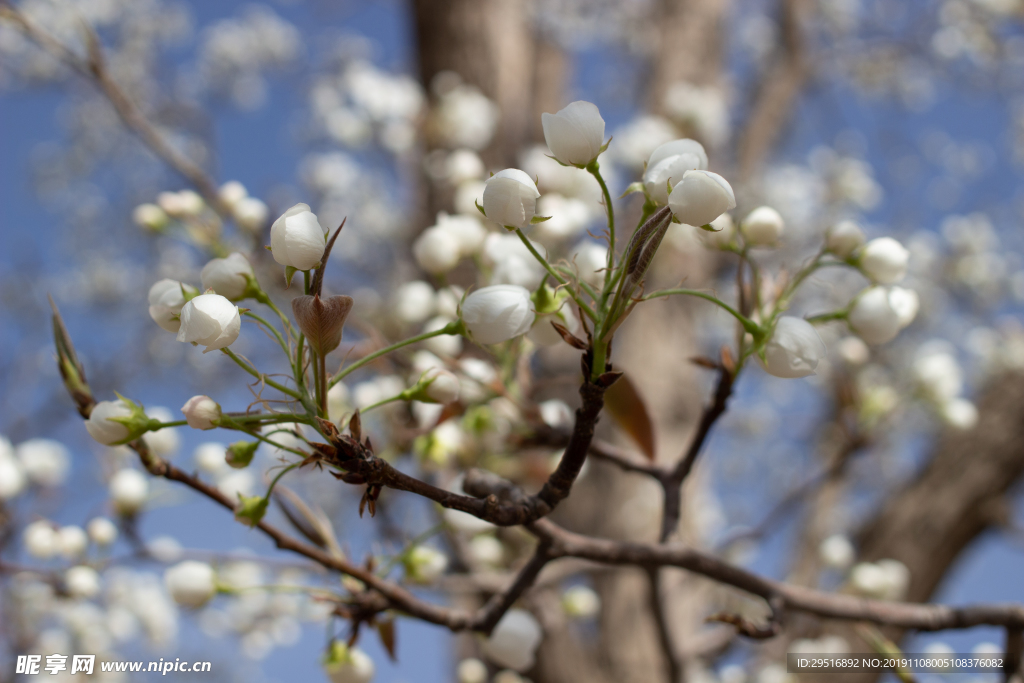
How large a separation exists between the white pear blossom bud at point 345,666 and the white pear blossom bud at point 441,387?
1.22ft

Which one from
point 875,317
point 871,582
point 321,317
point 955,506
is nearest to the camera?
point 321,317

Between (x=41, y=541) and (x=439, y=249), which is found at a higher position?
(x=439, y=249)

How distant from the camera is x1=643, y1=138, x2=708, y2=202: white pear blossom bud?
519 millimetres

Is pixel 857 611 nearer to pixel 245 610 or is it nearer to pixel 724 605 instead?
pixel 724 605

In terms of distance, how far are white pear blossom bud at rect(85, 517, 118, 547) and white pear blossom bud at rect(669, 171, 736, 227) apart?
1.04m

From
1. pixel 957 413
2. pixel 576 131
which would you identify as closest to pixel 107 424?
pixel 576 131

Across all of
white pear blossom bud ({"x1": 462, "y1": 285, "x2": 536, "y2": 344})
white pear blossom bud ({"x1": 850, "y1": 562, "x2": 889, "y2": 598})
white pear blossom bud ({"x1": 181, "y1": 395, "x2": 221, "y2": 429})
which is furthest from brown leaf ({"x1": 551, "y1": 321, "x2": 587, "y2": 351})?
white pear blossom bud ({"x1": 850, "y1": 562, "x2": 889, "y2": 598})

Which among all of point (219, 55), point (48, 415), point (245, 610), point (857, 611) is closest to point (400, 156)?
point (245, 610)

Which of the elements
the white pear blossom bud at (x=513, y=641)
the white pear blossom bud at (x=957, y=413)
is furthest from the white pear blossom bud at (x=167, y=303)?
the white pear blossom bud at (x=957, y=413)

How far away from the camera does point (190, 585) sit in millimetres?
805

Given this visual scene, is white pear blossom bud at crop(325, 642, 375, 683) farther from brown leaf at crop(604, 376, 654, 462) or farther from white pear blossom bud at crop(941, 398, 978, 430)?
white pear blossom bud at crop(941, 398, 978, 430)

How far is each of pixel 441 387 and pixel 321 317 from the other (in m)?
0.14

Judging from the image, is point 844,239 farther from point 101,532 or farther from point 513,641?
point 101,532

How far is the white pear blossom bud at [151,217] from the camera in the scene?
1.03m
